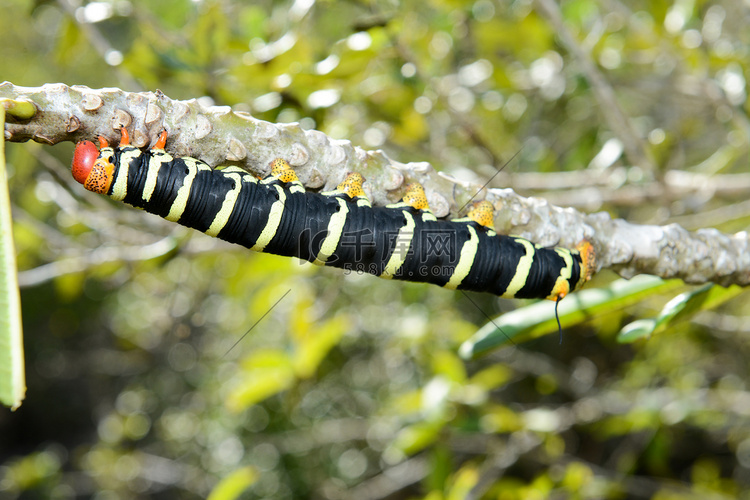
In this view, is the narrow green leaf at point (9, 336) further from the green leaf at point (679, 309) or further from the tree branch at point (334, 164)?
the green leaf at point (679, 309)

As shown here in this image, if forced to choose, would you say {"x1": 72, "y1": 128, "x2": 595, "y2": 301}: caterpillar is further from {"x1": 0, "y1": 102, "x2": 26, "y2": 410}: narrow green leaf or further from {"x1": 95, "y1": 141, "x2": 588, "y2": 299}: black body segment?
{"x1": 0, "y1": 102, "x2": 26, "y2": 410}: narrow green leaf

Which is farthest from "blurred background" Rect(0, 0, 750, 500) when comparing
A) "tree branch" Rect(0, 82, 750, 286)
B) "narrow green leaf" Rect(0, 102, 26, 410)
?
"narrow green leaf" Rect(0, 102, 26, 410)

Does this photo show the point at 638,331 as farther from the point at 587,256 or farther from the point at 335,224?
the point at 335,224

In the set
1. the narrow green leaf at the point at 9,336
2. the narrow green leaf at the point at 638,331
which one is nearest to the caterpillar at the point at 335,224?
the narrow green leaf at the point at 638,331

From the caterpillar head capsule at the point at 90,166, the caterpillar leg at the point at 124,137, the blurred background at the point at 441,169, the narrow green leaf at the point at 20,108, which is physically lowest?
the blurred background at the point at 441,169

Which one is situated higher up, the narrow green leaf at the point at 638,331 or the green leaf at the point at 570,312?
the narrow green leaf at the point at 638,331

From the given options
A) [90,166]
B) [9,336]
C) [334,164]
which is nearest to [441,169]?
[334,164]

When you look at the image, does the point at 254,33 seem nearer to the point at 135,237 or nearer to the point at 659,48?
the point at 135,237
